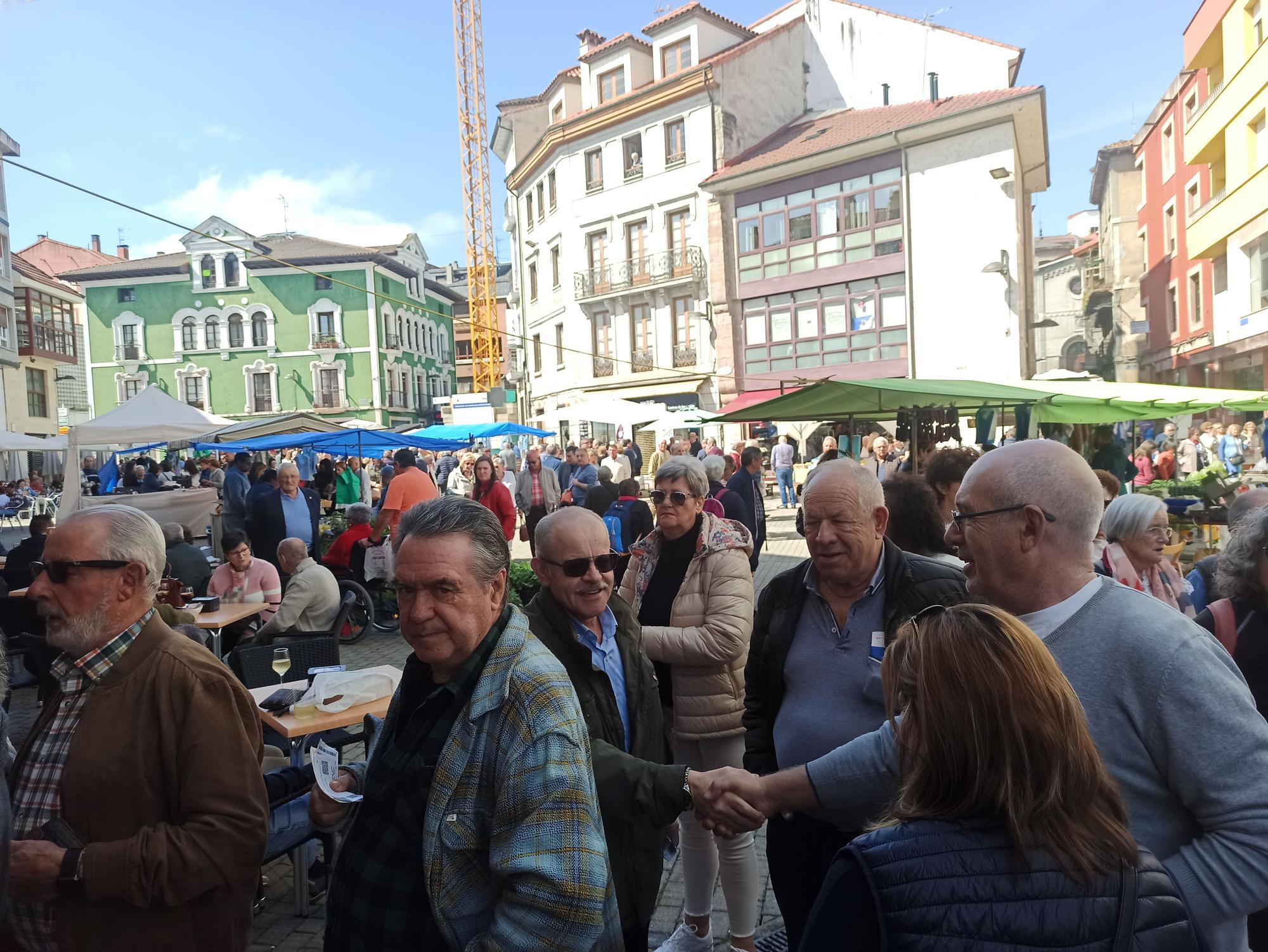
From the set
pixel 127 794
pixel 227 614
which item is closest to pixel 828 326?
pixel 227 614

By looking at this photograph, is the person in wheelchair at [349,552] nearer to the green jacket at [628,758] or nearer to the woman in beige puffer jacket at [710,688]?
the woman in beige puffer jacket at [710,688]

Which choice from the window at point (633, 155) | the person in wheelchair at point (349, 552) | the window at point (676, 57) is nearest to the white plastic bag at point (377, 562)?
the person in wheelchair at point (349, 552)

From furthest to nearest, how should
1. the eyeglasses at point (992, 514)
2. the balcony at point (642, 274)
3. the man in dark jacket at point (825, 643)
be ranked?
the balcony at point (642, 274), the man in dark jacket at point (825, 643), the eyeglasses at point (992, 514)

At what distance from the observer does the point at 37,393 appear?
3728 cm

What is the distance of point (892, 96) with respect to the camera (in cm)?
2947

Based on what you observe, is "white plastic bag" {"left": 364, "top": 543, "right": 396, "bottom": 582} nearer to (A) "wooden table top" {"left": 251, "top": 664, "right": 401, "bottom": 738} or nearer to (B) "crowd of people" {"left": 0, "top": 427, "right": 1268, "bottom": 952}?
(A) "wooden table top" {"left": 251, "top": 664, "right": 401, "bottom": 738}

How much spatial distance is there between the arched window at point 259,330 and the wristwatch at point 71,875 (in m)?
52.7

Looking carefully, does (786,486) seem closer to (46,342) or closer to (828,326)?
(828,326)

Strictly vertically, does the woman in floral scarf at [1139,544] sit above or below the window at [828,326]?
below

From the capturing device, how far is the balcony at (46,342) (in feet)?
114

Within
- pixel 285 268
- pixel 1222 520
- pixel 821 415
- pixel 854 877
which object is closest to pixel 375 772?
pixel 854 877

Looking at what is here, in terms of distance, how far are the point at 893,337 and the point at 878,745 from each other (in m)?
24.7

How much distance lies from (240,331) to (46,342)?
1333 cm

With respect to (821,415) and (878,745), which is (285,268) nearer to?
(821,415)
